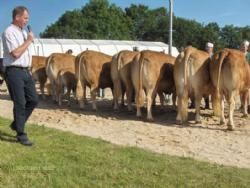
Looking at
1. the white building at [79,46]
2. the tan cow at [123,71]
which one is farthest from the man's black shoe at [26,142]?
the white building at [79,46]

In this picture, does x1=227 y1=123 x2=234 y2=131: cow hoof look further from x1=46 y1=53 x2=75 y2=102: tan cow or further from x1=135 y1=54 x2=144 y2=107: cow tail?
x1=46 y1=53 x2=75 y2=102: tan cow

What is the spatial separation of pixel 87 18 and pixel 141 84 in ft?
191

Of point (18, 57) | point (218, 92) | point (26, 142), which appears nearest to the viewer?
point (18, 57)

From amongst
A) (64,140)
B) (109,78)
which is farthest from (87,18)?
(64,140)

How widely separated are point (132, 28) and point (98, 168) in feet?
235

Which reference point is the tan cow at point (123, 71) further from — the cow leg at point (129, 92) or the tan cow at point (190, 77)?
the tan cow at point (190, 77)

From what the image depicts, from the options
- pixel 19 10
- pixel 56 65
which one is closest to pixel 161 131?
pixel 19 10

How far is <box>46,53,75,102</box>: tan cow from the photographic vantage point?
15666 millimetres

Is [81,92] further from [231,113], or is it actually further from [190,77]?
[231,113]

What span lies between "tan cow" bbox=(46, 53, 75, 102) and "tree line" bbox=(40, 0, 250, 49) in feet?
159

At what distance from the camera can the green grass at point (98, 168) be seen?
232 inches

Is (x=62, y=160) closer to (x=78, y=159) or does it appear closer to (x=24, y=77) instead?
(x=78, y=159)

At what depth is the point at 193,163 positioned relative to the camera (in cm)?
709

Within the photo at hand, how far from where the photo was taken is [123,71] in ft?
43.8
